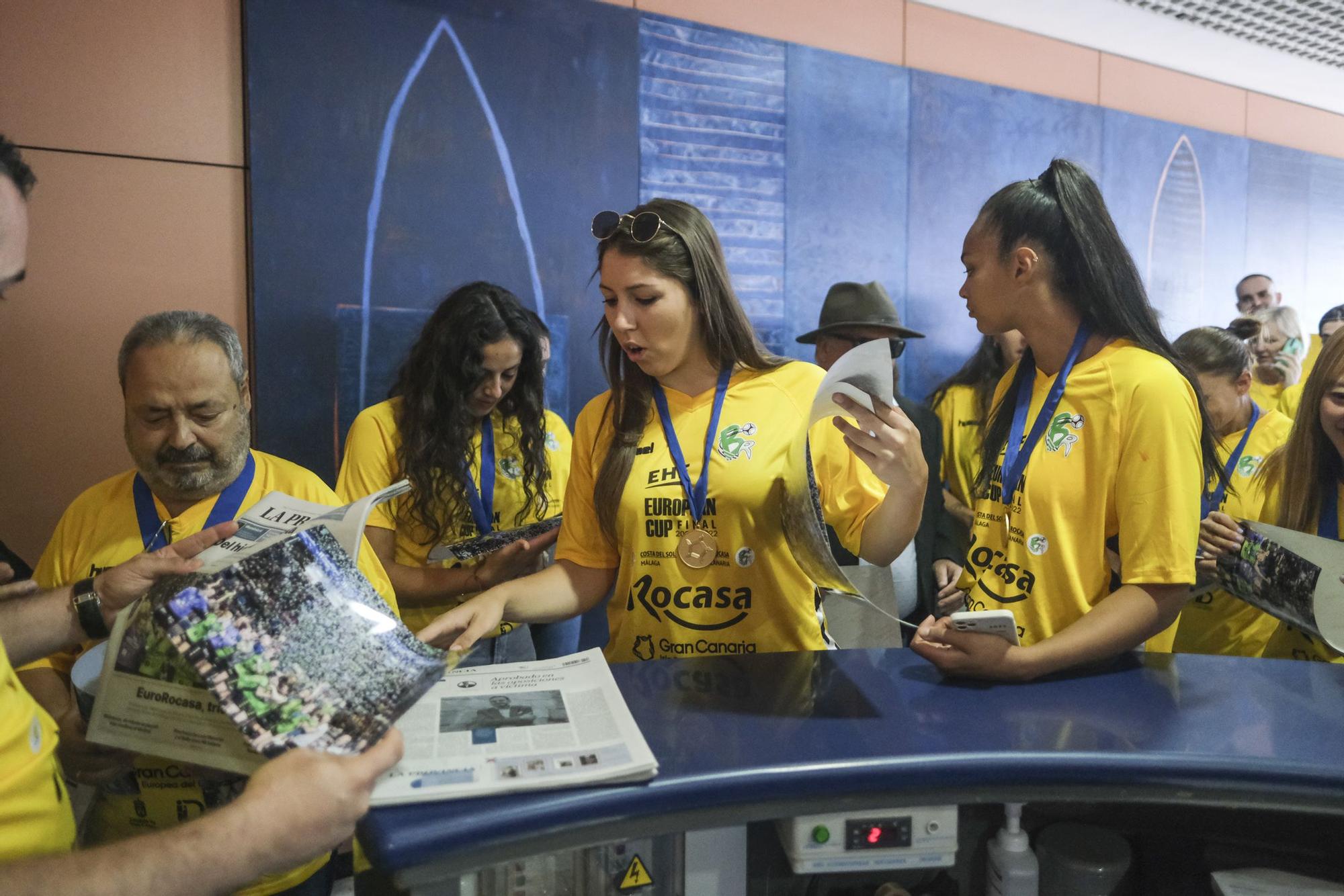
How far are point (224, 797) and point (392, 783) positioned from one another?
2.19 feet

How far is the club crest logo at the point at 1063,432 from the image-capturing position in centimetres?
158

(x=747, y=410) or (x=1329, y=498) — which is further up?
(x=747, y=410)

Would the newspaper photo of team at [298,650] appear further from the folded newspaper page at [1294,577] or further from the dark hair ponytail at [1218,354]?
the dark hair ponytail at [1218,354]

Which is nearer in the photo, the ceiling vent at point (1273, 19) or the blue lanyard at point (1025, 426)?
the blue lanyard at point (1025, 426)

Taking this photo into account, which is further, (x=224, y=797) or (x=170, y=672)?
(x=224, y=797)

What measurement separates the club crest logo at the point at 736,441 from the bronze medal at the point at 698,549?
16cm

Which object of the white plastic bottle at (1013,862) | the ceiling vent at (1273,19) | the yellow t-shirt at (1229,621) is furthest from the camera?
the ceiling vent at (1273,19)

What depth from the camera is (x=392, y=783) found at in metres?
0.97

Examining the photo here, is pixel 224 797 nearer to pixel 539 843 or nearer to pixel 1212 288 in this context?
pixel 539 843

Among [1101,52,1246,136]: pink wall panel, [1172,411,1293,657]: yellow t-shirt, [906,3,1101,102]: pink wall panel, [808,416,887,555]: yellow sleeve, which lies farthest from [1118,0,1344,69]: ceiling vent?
[808,416,887,555]: yellow sleeve

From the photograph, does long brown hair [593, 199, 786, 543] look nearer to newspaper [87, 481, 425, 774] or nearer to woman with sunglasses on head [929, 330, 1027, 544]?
newspaper [87, 481, 425, 774]

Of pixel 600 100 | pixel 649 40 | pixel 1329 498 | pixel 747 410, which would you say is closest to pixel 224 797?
pixel 747 410

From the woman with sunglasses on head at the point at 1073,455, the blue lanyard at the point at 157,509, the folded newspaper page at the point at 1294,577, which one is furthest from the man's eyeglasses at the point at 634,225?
the folded newspaper page at the point at 1294,577

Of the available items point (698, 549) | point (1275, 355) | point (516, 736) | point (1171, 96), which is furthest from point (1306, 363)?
point (516, 736)
